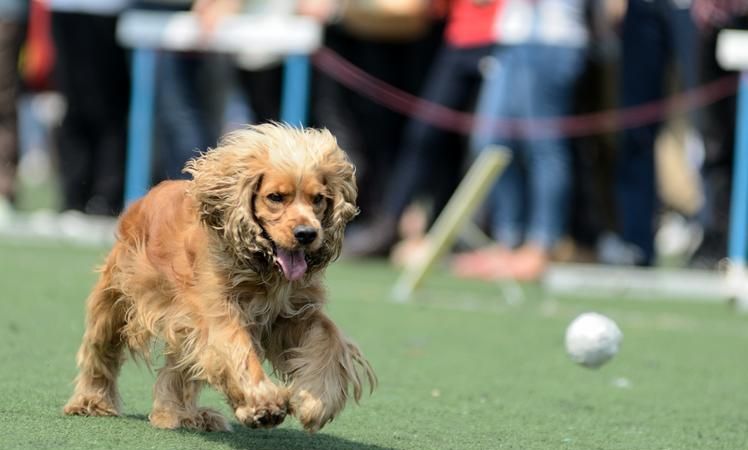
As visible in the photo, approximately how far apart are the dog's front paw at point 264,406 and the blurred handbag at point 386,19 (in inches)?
277

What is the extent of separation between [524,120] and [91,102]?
3.89 m

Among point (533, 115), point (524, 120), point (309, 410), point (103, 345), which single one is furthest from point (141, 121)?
point (309, 410)

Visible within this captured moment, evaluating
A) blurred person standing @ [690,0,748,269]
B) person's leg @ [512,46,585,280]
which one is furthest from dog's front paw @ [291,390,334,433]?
blurred person standing @ [690,0,748,269]

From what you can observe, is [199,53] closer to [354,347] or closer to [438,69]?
[438,69]

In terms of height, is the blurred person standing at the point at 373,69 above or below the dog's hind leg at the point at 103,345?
above

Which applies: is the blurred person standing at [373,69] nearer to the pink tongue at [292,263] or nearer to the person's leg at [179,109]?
the person's leg at [179,109]

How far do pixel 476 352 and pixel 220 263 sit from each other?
2918 millimetres

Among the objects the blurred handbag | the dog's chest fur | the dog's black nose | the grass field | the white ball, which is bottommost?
the grass field

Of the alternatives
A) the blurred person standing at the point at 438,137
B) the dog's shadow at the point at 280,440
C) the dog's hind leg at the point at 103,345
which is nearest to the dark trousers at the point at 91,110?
the blurred person standing at the point at 438,137

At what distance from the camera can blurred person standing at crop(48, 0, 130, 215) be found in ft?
41.9

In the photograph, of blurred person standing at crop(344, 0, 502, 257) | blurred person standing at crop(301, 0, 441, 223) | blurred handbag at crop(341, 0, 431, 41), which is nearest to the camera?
blurred person standing at crop(344, 0, 502, 257)

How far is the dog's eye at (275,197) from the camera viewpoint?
5.20 metres

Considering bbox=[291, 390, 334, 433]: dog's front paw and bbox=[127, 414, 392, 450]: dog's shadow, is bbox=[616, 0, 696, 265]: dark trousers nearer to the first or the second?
bbox=[127, 414, 392, 450]: dog's shadow

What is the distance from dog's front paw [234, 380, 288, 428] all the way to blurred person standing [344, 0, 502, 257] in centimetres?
645
